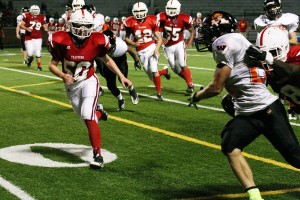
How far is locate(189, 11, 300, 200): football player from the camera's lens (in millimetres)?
4672

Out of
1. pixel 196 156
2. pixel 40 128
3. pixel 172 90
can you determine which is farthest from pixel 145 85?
pixel 196 156

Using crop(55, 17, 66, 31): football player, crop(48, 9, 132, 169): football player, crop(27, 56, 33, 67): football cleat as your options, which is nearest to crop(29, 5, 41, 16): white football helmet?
crop(27, 56, 33, 67): football cleat

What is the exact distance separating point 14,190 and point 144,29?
7029mm

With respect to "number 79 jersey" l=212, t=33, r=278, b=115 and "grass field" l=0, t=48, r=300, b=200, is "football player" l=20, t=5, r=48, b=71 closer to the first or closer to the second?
"grass field" l=0, t=48, r=300, b=200

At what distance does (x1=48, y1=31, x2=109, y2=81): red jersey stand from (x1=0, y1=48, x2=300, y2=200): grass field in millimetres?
953

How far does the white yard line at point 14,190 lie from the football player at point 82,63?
0.91m

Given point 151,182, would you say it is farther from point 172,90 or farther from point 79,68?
point 172,90

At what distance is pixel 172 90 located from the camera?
13.3 m

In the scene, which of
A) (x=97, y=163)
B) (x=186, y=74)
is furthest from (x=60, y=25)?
(x=97, y=163)

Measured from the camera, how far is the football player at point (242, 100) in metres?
4.67

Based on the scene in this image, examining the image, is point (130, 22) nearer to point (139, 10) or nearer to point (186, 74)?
point (139, 10)

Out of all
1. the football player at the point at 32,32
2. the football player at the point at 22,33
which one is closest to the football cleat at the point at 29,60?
the football player at the point at 32,32

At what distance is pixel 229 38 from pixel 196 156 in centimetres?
244

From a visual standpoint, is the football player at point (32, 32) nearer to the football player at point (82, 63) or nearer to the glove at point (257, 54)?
the football player at point (82, 63)
